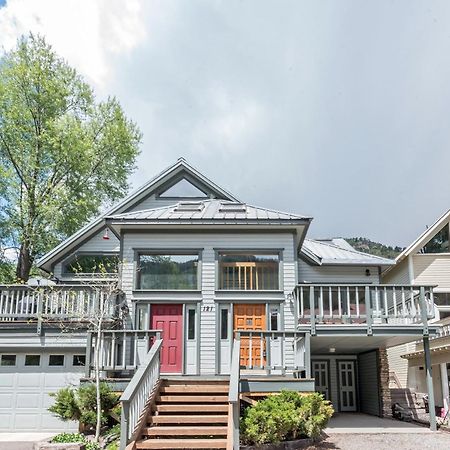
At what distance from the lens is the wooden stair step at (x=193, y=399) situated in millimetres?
9516

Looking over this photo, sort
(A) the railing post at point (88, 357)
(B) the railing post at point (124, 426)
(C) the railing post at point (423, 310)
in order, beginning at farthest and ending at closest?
1. (C) the railing post at point (423, 310)
2. (A) the railing post at point (88, 357)
3. (B) the railing post at point (124, 426)

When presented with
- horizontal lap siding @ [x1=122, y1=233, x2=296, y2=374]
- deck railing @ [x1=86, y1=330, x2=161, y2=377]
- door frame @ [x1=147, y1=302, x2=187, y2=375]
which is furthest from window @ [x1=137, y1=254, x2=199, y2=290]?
deck railing @ [x1=86, y1=330, x2=161, y2=377]

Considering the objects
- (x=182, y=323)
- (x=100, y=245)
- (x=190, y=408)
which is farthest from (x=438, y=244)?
(x=190, y=408)

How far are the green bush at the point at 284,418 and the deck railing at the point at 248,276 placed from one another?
414 cm

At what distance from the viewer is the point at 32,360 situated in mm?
12555

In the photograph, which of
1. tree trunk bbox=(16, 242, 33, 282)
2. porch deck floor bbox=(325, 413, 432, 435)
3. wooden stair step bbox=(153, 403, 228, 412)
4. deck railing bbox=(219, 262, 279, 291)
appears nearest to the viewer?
wooden stair step bbox=(153, 403, 228, 412)

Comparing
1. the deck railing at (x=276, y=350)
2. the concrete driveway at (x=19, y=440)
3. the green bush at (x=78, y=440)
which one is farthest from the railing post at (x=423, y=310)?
the concrete driveway at (x=19, y=440)

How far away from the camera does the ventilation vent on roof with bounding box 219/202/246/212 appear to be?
1452 cm

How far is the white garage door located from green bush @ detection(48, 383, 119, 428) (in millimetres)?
2399

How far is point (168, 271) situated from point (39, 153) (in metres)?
10.8

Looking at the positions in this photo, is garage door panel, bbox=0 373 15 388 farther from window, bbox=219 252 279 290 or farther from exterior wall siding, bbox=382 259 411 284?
exterior wall siding, bbox=382 259 411 284

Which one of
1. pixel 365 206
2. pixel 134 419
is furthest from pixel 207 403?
pixel 365 206

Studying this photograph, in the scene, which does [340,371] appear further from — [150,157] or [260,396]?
[150,157]

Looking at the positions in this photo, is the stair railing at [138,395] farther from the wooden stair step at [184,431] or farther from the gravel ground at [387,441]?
the gravel ground at [387,441]
